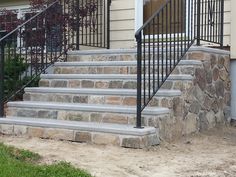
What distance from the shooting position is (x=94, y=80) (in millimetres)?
8211

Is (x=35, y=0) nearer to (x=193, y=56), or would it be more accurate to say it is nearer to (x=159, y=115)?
(x=193, y=56)

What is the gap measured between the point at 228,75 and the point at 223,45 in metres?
0.59

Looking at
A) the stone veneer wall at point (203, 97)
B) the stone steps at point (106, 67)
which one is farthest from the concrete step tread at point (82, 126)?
the stone steps at point (106, 67)

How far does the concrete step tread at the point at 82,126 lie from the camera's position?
6.29 meters

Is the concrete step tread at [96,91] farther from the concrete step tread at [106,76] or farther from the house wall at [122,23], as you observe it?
the house wall at [122,23]

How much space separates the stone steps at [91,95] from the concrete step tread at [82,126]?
0.64 m

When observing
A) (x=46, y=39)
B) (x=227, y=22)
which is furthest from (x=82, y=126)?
(x=227, y=22)

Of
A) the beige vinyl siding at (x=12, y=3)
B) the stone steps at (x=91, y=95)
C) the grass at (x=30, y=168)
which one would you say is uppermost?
the beige vinyl siding at (x=12, y=3)

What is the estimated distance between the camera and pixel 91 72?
8742mm

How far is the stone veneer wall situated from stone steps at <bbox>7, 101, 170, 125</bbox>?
30 centimetres

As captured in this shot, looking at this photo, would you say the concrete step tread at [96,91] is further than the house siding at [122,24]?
No

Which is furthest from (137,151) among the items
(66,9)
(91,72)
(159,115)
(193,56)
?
Result: (66,9)

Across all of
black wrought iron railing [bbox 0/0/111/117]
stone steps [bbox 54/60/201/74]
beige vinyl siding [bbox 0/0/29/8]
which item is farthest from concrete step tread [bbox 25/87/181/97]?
beige vinyl siding [bbox 0/0/29/8]

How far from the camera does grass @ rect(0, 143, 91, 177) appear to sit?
15.6 feet
